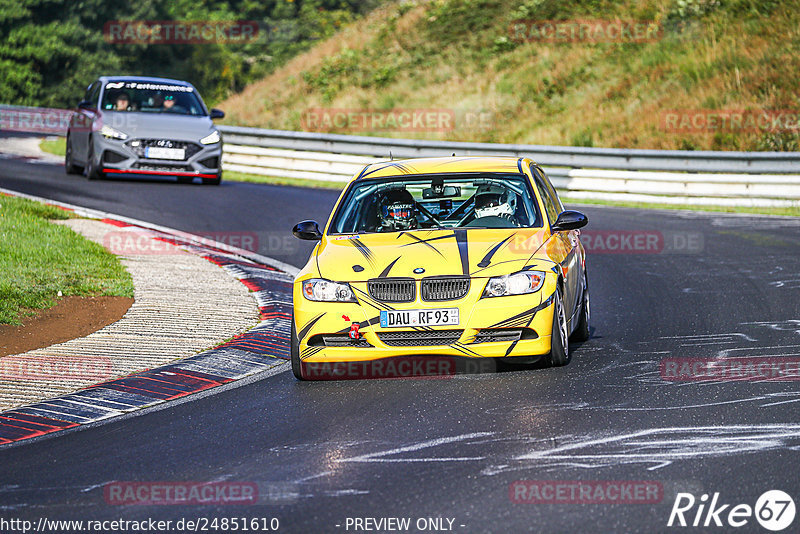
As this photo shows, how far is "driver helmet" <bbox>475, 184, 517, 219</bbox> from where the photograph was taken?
9641 millimetres

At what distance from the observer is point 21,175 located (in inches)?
906

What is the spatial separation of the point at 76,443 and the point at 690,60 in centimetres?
2610

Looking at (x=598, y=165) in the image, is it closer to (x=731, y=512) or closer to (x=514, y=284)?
(x=514, y=284)

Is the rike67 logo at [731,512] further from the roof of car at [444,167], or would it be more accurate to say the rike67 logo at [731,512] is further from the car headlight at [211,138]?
the car headlight at [211,138]

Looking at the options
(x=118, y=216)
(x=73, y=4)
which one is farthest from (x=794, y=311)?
(x=73, y=4)

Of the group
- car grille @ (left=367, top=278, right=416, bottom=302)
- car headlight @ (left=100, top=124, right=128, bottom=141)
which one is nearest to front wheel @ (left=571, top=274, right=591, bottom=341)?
car grille @ (left=367, top=278, right=416, bottom=302)

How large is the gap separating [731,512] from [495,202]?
188 inches

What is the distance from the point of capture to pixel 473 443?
6613 millimetres

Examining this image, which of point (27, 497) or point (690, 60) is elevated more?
point (690, 60)

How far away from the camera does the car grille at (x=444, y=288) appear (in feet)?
27.4

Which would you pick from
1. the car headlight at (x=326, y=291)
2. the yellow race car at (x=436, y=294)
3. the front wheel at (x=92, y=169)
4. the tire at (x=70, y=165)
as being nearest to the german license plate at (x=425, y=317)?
the yellow race car at (x=436, y=294)

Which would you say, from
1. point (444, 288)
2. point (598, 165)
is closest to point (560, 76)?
point (598, 165)

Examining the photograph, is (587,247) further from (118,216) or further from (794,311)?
(118,216)

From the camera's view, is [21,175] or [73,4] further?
[73,4]
